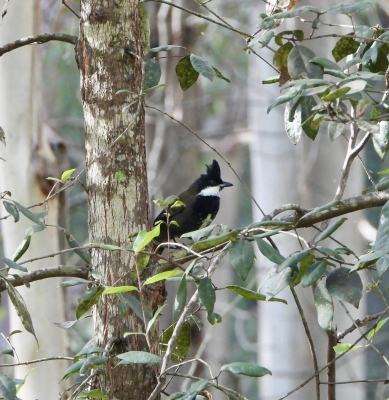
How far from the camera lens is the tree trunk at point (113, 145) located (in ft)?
6.60

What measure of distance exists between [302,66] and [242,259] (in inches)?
25.7

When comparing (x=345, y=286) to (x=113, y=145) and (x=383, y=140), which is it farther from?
(x=113, y=145)

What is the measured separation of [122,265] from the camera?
2010 millimetres

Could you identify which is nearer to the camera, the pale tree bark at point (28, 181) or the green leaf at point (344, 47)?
the green leaf at point (344, 47)

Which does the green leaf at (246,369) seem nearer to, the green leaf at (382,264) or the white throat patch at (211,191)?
Answer: the green leaf at (382,264)

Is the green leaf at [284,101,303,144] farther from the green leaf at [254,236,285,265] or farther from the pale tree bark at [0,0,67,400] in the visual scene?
the pale tree bark at [0,0,67,400]

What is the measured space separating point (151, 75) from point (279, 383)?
3.56 meters

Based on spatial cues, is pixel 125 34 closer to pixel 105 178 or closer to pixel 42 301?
pixel 105 178

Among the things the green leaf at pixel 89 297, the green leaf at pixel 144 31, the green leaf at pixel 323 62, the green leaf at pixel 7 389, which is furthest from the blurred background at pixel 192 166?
the green leaf at pixel 7 389

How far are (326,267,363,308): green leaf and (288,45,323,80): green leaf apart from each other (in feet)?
1.97

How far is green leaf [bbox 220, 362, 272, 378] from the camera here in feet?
4.53

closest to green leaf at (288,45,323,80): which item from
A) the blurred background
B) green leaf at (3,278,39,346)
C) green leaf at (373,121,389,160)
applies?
green leaf at (373,121,389,160)

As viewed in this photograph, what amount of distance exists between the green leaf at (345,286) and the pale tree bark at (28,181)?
2597 mm

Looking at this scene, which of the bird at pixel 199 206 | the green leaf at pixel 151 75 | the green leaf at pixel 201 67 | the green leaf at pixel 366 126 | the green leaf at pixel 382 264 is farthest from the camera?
the bird at pixel 199 206
